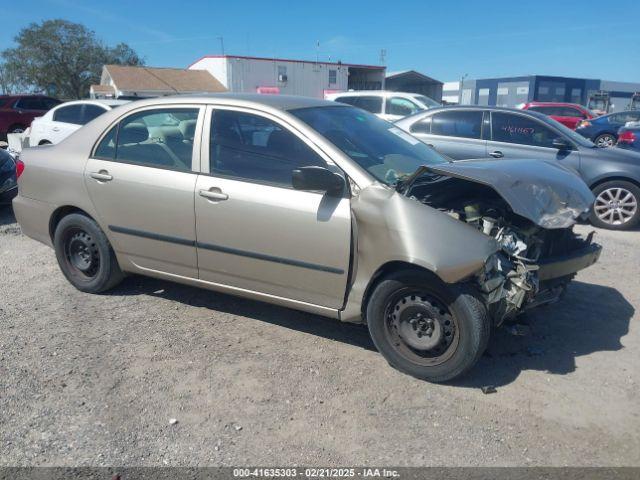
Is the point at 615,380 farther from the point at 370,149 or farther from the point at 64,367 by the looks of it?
the point at 64,367

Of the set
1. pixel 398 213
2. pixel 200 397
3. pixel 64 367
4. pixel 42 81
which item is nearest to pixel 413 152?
pixel 398 213

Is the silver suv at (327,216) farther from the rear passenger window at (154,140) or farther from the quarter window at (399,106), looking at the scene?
the quarter window at (399,106)

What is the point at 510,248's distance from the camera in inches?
130

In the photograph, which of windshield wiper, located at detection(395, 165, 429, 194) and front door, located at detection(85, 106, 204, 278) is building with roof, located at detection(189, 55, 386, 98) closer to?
front door, located at detection(85, 106, 204, 278)

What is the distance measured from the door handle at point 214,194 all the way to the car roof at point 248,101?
0.68m

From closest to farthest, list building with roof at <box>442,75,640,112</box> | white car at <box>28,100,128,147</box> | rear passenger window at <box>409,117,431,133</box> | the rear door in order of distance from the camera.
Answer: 1. the rear door
2. rear passenger window at <box>409,117,431,133</box>
3. white car at <box>28,100,128,147</box>
4. building with roof at <box>442,75,640,112</box>

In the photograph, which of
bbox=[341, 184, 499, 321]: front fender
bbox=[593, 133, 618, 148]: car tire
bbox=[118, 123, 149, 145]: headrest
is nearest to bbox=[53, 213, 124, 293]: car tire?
bbox=[118, 123, 149, 145]: headrest

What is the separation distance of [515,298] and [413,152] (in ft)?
5.16

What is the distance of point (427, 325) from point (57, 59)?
2406 inches

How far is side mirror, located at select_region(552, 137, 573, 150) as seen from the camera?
7.48 m

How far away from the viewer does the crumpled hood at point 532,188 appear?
10.9 feet

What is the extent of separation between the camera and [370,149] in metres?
3.95

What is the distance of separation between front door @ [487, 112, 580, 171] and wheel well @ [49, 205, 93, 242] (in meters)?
5.51

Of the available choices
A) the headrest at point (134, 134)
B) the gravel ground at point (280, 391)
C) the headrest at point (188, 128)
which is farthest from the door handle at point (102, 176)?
the gravel ground at point (280, 391)
